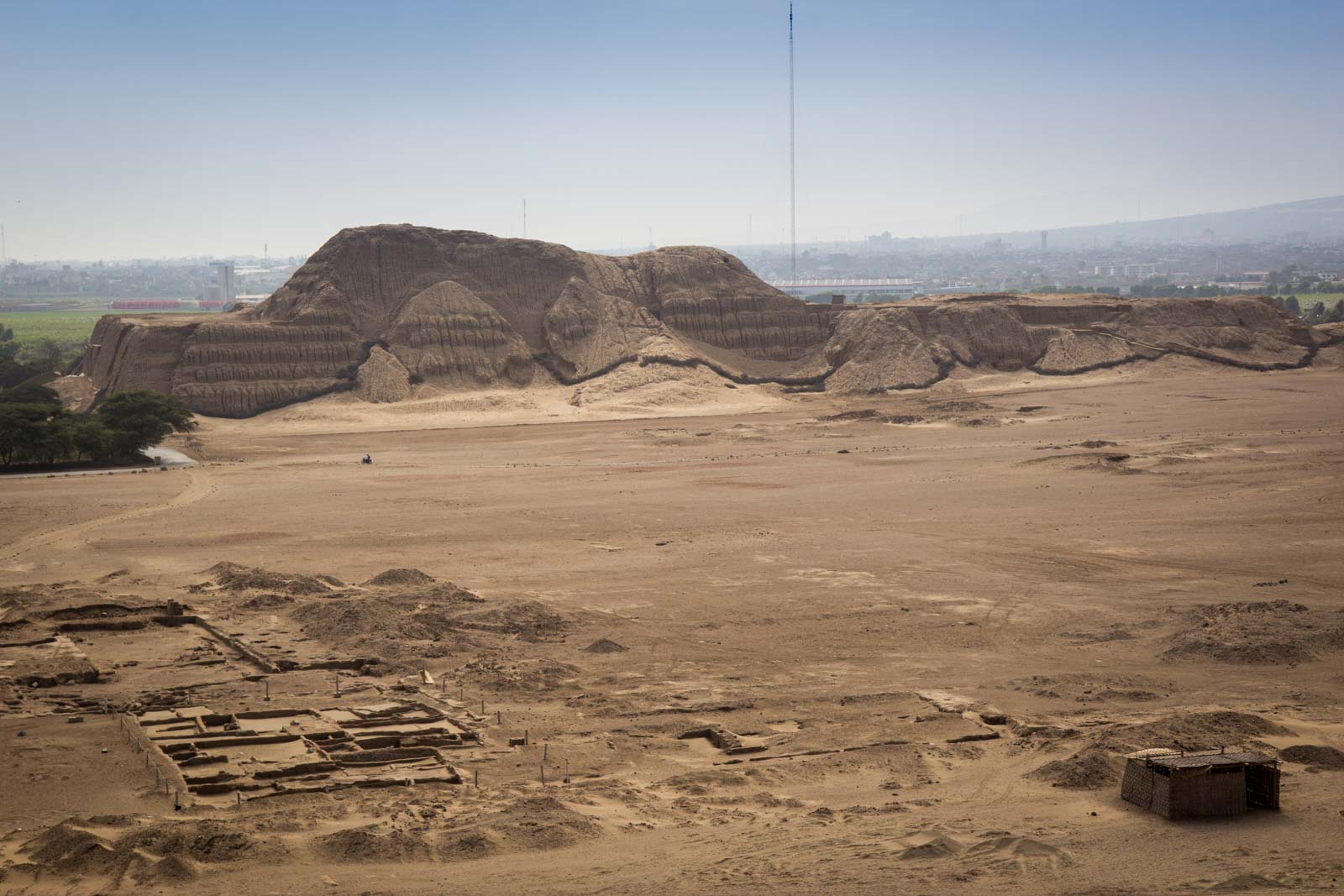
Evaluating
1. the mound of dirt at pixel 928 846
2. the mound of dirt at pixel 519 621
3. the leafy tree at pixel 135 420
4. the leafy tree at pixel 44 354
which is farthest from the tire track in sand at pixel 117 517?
the leafy tree at pixel 44 354

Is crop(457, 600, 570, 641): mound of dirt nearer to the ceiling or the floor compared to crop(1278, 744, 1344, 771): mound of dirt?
nearer to the ceiling

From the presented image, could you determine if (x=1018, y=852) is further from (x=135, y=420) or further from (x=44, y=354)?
(x=44, y=354)

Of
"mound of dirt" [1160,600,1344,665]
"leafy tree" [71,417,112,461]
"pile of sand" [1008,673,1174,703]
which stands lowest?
"pile of sand" [1008,673,1174,703]

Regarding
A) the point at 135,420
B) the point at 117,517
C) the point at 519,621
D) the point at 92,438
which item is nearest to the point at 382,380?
the point at 135,420

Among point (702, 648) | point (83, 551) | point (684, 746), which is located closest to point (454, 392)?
point (83, 551)

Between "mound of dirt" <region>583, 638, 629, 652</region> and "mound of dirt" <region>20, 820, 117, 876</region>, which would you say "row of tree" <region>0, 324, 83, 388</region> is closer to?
"mound of dirt" <region>583, 638, 629, 652</region>

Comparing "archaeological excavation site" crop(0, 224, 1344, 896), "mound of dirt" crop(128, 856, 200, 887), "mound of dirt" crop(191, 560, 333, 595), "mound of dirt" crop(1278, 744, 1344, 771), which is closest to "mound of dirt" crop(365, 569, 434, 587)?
Result: "archaeological excavation site" crop(0, 224, 1344, 896)
